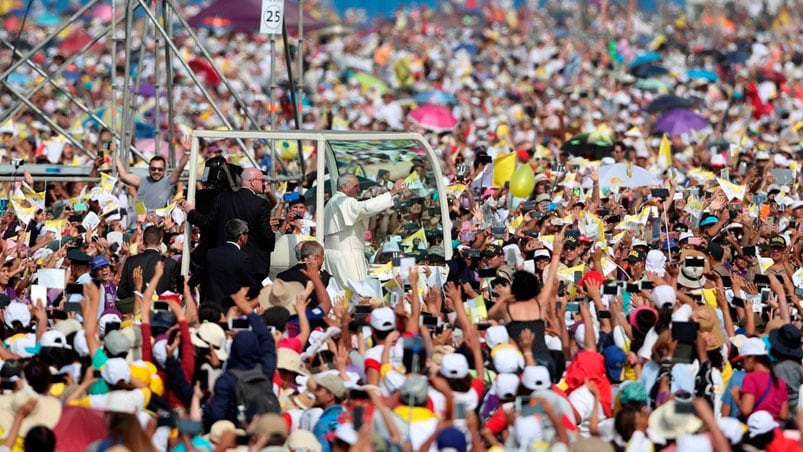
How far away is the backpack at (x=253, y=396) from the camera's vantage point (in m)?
9.81

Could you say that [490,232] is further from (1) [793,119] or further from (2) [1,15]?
(2) [1,15]

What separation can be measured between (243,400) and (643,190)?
8388 mm

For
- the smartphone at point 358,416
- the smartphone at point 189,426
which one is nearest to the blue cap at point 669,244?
the smartphone at point 358,416

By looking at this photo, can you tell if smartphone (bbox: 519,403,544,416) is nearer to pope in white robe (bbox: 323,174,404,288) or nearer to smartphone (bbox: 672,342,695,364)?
smartphone (bbox: 672,342,695,364)

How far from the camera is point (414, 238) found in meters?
14.1

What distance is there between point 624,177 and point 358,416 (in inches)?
345

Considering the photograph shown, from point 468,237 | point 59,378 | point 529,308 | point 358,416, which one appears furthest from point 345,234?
point 358,416

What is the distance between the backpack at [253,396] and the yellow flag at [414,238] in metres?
4.13

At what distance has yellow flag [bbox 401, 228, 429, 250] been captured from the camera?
553 inches

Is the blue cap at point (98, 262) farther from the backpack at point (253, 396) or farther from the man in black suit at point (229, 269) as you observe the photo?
the backpack at point (253, 396)

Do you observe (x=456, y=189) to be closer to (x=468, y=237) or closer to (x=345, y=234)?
(x=468, y=237)

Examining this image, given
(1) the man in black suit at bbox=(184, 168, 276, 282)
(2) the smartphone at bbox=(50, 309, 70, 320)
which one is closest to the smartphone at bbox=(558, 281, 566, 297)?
(1) the man in black suit at bbox=(184, 168, 276, 282)

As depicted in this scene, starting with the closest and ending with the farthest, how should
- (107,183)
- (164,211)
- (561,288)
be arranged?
(561,288) → (164,211) → (107,183)

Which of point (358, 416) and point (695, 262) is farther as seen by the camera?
point (695, 262)
